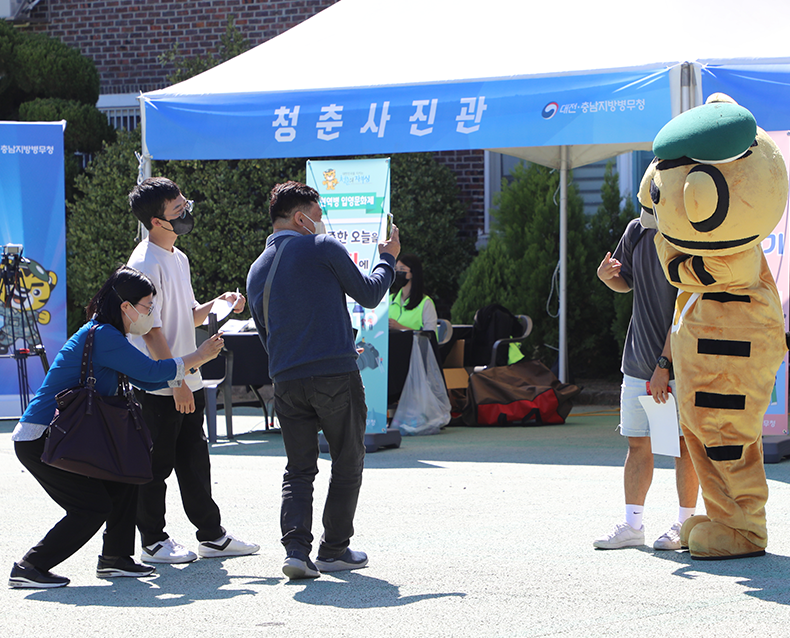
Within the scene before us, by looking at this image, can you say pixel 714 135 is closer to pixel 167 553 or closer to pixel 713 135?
pixel 713 135

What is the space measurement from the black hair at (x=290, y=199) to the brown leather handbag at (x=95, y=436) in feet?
2.88

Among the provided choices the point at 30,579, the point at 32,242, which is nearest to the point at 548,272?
the point at 32,242

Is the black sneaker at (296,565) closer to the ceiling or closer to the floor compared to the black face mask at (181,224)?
closer to the floor

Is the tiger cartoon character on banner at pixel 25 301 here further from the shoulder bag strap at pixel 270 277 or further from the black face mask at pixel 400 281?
the shoulder bag strap at pixel 270 277

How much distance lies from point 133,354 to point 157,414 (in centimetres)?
44

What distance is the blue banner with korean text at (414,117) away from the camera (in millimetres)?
6828

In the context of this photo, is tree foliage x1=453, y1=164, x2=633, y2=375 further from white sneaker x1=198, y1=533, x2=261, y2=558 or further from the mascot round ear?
the mascot round ear

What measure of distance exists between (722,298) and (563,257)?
615 centimetres

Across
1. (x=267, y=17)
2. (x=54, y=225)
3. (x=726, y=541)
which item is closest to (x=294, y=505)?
(x=726, y=541)

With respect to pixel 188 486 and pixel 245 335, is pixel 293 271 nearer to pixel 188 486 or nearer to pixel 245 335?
pixel 188 486

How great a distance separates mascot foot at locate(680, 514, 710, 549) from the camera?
426cm

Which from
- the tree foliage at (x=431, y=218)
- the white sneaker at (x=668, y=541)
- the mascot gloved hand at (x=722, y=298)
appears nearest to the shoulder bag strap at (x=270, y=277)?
the mascot gloved hand at (x=722, y=298)

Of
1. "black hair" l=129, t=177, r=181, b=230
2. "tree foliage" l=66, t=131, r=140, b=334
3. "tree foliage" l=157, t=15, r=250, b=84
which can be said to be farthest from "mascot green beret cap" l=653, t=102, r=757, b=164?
"tree foliage" l=157, t=15, r=250, b=84

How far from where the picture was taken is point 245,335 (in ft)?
27.1
